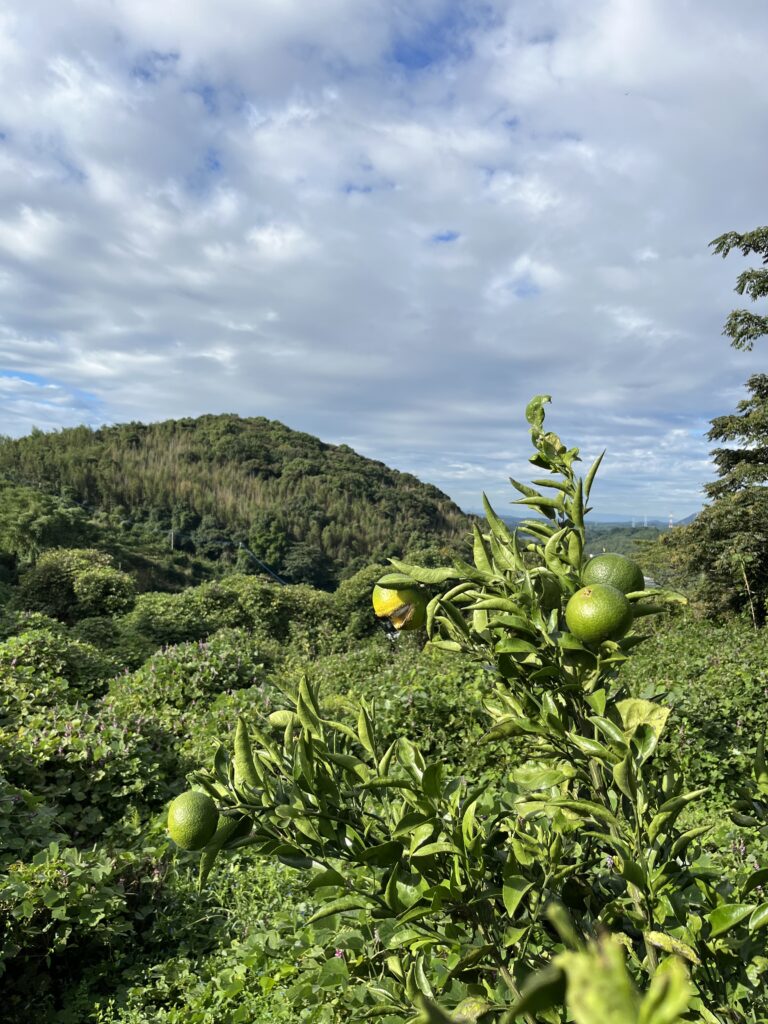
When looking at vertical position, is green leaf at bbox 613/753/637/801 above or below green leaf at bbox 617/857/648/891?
above

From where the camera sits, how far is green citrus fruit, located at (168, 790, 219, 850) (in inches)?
29.7

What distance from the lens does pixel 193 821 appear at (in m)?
0.76

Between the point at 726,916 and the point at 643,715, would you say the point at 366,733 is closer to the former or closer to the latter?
the point at 643,715

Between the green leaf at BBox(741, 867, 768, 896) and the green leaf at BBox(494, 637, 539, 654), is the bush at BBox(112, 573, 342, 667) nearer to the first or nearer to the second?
the green leaf at BBox(494, 637, 539, 654)

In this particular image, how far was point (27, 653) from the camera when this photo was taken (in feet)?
17.2

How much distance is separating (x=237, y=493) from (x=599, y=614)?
33235 mm

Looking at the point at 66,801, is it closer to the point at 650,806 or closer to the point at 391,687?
the point at 391,687

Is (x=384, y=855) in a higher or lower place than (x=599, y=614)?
lower

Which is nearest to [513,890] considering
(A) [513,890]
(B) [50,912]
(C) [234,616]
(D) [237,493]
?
(A) [513,890]

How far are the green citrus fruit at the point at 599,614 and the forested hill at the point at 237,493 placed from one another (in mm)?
24470

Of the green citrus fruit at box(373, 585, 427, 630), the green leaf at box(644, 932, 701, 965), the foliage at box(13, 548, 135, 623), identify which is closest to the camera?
the green leaf at box(644, 932, 701, 965)

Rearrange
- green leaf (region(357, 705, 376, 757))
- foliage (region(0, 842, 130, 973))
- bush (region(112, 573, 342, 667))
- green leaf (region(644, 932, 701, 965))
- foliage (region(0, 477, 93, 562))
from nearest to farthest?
green leaf (region(644, 932, 701, 965))
green leaf (region(357, 705, 376, 757))
foliage (region(0, 842, 130, 973))
bush (region(112, 573, 342, 667))
foliage (region(0, 477, 93, 562))

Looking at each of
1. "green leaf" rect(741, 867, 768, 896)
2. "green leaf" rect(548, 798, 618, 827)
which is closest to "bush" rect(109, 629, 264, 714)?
"green leaf" rect(548, 798, 618, 827)

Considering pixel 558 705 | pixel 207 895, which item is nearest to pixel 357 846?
pixel 558 705
